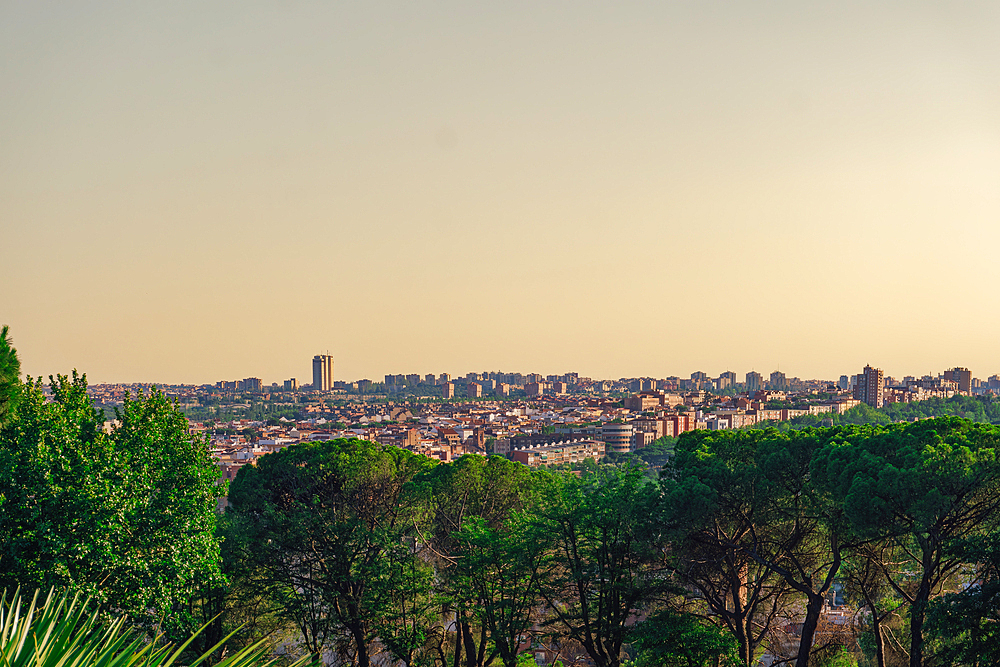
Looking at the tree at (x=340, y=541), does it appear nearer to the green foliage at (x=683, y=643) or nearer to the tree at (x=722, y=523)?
the green foliage at (x=683, y=643)

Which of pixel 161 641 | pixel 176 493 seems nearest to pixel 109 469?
pixel 176 493

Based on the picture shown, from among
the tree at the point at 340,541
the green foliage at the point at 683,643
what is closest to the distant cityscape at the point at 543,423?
the tree at the point at 340,541

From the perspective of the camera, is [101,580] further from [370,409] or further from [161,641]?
[370,409]

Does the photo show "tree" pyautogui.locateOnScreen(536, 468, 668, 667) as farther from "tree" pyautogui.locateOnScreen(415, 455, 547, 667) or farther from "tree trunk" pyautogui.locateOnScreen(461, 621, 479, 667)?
"tree trunk" pyautogui.locateOnScreen(461, 621, 479, 667)

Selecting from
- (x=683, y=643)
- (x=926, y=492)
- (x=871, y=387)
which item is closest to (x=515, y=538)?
(x=683, y=643)

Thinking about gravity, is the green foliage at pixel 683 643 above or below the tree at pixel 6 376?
below
